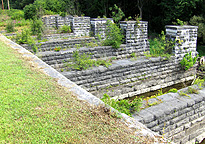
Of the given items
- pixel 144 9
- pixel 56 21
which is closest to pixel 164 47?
pixel 56 21

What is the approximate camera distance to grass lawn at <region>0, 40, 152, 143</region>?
2.45 metres

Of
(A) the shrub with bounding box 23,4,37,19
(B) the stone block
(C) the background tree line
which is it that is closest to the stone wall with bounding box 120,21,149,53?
(B) the stone block

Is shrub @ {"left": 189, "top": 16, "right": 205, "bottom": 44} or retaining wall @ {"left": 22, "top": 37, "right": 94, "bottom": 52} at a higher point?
shrub @ {"left": 189, "top": 16, "right": 205, "bottom": 44}

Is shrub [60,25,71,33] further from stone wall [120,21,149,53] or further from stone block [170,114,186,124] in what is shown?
stone block [170,114,186,124]

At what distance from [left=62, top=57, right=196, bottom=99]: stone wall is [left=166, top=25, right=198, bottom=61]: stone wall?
0.51 m

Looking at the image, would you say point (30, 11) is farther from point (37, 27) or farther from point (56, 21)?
point (37, 27)

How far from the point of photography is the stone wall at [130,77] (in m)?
6.84

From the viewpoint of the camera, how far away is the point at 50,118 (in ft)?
9.21

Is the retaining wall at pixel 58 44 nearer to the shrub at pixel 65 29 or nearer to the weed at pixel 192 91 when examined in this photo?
the shrub at pixel 65 29

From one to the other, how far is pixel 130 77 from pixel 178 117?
3.29 metres

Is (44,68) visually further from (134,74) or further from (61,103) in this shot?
(134,74)

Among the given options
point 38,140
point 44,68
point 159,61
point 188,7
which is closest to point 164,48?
point 159,61

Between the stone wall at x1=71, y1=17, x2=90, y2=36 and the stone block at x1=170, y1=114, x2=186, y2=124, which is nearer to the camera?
the stone block at x1=170, y1=114, x2=186, y2=124

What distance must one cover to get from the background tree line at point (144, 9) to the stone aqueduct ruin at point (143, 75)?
24.7 ft
